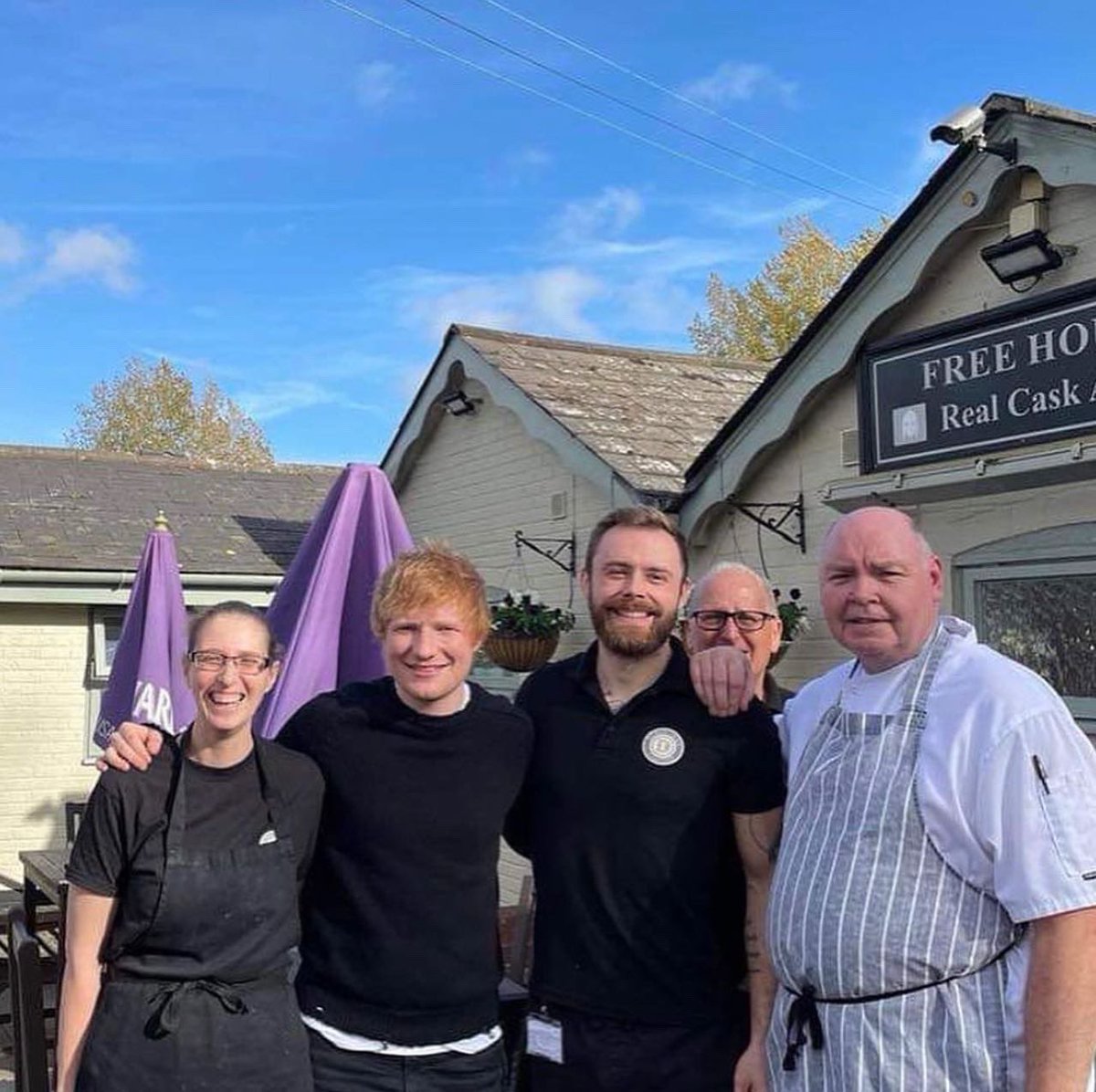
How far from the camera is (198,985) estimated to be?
94.7 inches

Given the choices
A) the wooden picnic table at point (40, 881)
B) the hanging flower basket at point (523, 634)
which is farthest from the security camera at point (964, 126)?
the wooden picnic table at point (40, 881)

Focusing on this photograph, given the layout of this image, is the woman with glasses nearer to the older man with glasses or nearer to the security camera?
the older man with glasses

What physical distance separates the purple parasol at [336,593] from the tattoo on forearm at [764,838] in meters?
2.06

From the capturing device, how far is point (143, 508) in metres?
12.1

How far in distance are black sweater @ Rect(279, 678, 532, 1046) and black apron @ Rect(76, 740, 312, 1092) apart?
0.11 metres

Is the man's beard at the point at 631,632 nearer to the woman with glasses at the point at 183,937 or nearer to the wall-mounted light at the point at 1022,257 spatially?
the woman with glasses at the point at 183,937

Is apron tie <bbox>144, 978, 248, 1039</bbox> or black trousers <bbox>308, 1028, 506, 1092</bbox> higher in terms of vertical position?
apron tie <bbox>144, 978, 248, 1039</bbox>

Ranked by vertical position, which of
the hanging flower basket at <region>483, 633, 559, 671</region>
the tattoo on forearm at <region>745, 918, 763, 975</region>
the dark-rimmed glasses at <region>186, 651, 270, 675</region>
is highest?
the hanging flower basket at <region>483, 633, 559, 671</region>

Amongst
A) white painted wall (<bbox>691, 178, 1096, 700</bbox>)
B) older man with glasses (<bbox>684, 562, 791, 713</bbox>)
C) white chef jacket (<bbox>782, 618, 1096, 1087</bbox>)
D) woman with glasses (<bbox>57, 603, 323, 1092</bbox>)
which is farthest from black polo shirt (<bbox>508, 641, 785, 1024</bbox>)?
white painted wall (<bbox>691, 178, 1096, 700</bbox>)

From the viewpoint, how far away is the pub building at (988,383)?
192 inches

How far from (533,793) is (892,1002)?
871mm

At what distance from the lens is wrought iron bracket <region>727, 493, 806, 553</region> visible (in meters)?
6.38

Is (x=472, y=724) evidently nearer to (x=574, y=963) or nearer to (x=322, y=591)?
(x=574, y=963)

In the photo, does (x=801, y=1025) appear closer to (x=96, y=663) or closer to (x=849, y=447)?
(x=849, y=447)
